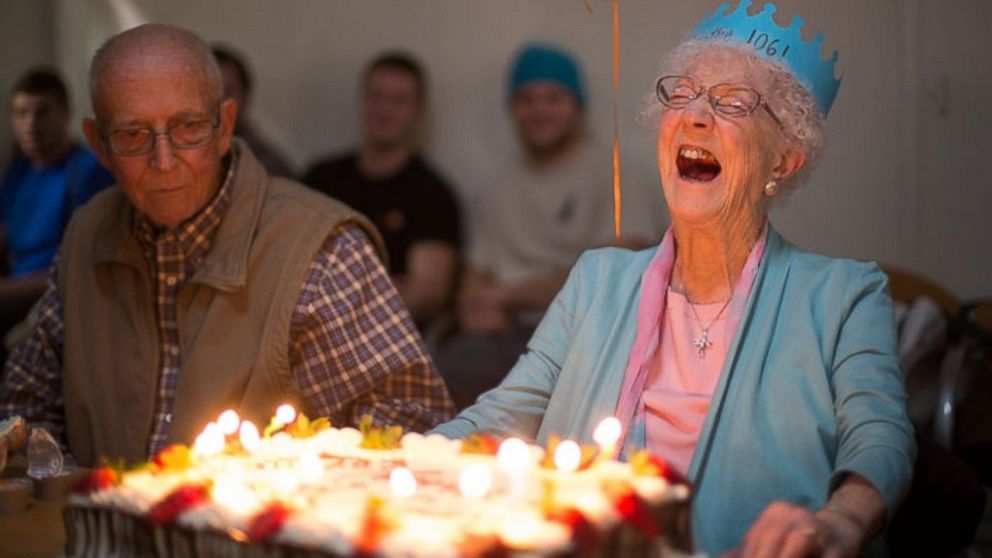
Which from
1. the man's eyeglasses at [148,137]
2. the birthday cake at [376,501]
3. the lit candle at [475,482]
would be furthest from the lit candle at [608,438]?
the man's eyeglasses at [148,137]

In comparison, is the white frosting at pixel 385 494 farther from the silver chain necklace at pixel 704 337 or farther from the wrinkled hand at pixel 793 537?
the silver chain necklace at pixel 704 337

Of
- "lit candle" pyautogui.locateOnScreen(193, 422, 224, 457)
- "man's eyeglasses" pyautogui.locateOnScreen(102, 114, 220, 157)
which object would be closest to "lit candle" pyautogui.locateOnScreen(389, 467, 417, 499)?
"lit candle" pyautogui.locateOnScreen(193, 422, 224, 457)

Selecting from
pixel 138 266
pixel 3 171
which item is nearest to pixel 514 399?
pixel 138 266

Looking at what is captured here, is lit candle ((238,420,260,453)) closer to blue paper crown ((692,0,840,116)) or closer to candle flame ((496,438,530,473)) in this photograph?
candle flame ((496,438,530,473))

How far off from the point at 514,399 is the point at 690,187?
1.61ft

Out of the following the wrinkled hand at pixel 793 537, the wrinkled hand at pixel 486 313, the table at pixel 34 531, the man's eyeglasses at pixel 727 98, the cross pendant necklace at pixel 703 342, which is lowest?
the wrinkled hand at pixel 486 313

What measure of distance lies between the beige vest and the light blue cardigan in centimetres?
59

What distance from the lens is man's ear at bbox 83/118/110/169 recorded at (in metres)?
2.96

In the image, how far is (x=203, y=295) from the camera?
2.94 metres

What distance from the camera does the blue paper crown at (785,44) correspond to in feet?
7.95

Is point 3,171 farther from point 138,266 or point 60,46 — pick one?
point 138,266

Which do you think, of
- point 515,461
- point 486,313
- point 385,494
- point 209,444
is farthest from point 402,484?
point 486,313

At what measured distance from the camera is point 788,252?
2.44 meters

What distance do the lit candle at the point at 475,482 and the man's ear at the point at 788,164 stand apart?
96 centimetres
